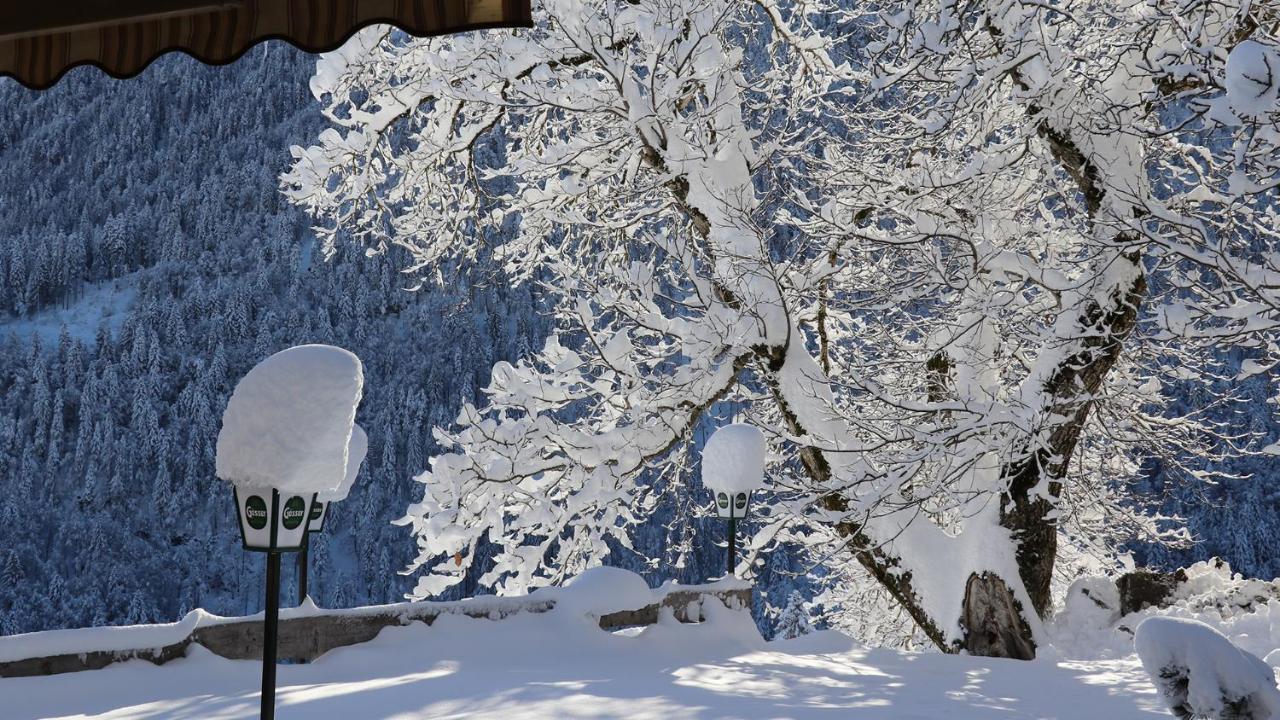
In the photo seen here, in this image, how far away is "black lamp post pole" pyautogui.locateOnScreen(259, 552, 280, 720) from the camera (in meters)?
3.76

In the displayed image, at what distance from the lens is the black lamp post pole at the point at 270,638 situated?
376cm

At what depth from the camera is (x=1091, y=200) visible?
7633mm

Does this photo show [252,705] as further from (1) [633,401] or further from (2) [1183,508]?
(2) [1183,508]

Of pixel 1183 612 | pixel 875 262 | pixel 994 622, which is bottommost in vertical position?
pixel 1183 612

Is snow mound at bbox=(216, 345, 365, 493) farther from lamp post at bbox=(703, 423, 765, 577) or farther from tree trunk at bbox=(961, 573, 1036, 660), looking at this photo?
tree trunk at bbox=(961, 573, 1036, 660)

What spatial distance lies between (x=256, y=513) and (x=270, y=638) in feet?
1.53

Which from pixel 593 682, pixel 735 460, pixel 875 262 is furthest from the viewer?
pixel 875 262

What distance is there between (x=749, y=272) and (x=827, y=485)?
5.83 feet

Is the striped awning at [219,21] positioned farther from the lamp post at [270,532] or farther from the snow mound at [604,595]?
the snow mound at [604,595]

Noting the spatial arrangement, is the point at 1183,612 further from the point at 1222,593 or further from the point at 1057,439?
the point at 1057,439

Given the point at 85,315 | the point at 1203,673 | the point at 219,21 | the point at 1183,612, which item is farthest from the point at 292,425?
Answer: the point at 85,315

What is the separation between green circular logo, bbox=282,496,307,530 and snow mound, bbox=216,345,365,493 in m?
0.06

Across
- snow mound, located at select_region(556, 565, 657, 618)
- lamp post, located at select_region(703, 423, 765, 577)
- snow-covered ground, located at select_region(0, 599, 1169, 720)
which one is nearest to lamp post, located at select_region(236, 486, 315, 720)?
snow-covered ground, located at select_region(0, 599, 1169, 720)

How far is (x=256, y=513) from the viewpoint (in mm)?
3795
